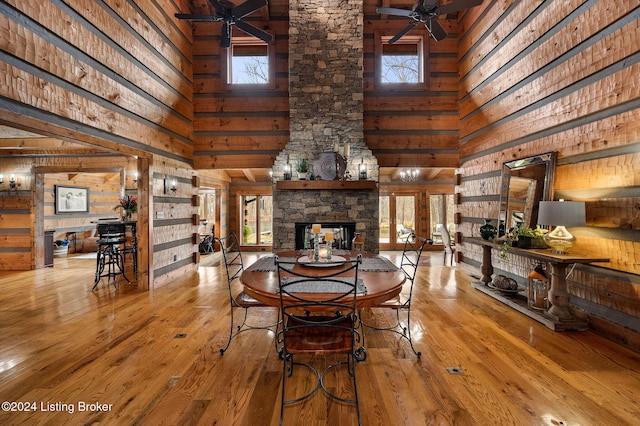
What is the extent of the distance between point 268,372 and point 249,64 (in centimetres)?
581

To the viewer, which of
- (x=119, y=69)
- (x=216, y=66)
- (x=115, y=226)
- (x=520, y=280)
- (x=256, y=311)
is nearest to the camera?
(x=256, y=311)

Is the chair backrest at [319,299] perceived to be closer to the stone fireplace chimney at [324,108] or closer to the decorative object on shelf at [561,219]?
the decorative object on shelf at [561,219]

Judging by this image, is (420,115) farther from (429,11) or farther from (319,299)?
(319,299)

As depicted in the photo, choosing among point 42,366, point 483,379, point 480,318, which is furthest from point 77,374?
point 480,318

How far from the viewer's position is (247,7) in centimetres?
400

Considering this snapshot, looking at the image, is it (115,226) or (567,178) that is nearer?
(567,178)

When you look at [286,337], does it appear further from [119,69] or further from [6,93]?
[119,69]

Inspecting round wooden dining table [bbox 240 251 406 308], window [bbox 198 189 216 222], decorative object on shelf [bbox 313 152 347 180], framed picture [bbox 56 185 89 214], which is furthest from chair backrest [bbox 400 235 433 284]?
framed picture [bbox 56 185 89 214]

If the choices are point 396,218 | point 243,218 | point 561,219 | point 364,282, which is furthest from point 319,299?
point 396,218

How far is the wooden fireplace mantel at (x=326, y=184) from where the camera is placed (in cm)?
510

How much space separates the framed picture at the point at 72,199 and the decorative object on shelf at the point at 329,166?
7766mm

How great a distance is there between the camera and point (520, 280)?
12.8 ft

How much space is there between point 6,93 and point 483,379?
A: 4284 millimetres

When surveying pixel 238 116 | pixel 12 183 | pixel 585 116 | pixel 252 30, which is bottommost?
pixel 12 183
